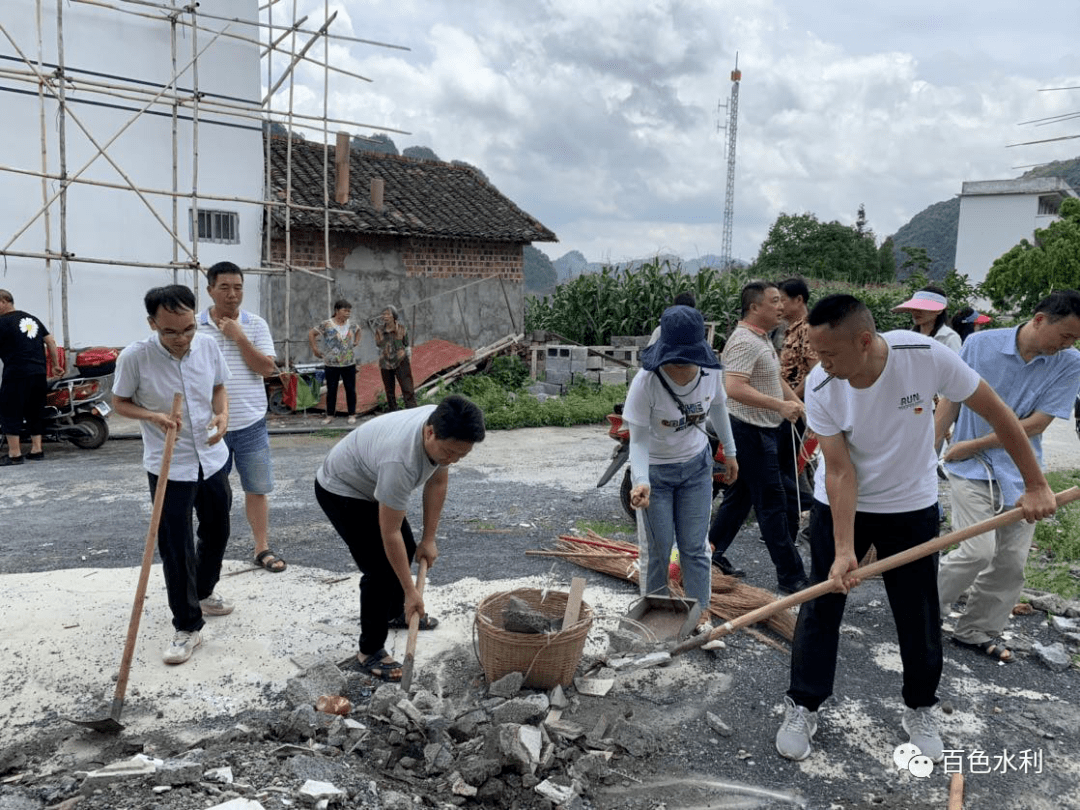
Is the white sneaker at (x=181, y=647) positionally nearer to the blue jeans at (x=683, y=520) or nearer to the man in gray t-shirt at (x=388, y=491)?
the man in gray t-shirt at (x=388, y=491)

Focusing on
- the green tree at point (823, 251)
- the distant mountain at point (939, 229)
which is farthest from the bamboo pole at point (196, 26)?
the distant mountain at point (939, 229)

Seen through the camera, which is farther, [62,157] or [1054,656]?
[62,157]

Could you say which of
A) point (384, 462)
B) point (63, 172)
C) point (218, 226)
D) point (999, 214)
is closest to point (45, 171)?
point (63, 172)

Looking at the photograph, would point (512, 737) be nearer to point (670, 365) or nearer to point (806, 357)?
point (670, 365)

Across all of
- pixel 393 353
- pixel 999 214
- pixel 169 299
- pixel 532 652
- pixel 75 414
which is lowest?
pixel 532 652

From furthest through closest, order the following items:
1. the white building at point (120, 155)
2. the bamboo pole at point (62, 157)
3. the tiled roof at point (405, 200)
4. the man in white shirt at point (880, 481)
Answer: the tiled roof at point (405, 200) < the white building at point (120, 155) < the bamboo pole at point (62, 157) < the man in white shirt at point (880, 481)

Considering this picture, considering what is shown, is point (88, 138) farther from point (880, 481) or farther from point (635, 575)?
point (880, 481)

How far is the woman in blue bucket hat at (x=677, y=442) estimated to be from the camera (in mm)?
3797

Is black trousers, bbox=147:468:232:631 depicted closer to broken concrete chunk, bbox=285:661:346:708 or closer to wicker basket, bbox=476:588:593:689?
broken concrete chunk, bbox=285:661:346:708

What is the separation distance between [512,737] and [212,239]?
38.8 feet

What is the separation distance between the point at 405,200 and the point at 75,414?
808 cm

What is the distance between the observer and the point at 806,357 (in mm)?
5484

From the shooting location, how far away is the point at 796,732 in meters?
3.37

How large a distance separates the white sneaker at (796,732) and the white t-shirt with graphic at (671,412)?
126 cm
